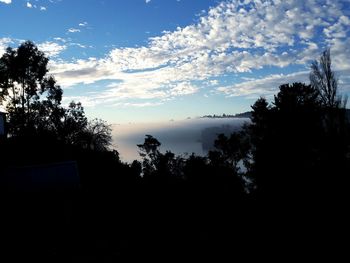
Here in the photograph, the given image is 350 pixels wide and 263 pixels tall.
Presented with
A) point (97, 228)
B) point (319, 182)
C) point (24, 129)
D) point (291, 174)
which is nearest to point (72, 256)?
point (97, 228)

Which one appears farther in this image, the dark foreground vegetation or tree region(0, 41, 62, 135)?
tree region(0, 41, 62, 135)

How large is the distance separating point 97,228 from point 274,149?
18247 millimetres

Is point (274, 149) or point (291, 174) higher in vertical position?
point (274, 149)

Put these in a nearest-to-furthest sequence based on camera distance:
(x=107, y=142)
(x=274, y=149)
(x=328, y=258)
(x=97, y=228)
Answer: (x=328, y=258) < (x=97, y=228) < (x=274, y=149) < (x=107, y=142)

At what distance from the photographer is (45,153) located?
25562 mm

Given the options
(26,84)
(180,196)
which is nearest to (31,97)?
(26,84)

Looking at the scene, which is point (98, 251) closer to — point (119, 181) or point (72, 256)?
point (72, 256)

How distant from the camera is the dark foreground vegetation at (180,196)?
1308 cm

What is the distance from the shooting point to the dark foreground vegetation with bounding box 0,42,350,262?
1308 centimetres

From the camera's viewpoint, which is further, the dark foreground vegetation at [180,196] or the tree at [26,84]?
the tree at [26,84]

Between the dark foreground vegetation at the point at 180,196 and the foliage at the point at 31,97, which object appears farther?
the foliage at the point at 31,97

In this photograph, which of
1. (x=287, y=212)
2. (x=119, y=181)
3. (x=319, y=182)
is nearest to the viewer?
(x=287, y=212)

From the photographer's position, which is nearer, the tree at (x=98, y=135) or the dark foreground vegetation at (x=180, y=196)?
the dark foreground vegetation at (x=180, y=196)

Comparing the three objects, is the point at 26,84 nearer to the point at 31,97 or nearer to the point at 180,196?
the point at 31,97
